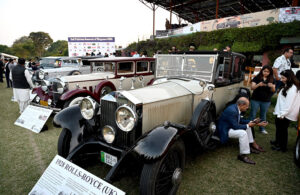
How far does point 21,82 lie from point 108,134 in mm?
4212

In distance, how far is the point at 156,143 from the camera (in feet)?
6.41

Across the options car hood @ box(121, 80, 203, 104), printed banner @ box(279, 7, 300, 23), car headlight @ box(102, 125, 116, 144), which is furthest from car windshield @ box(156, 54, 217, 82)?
printed banner @ box(279, 7, 300, 23)

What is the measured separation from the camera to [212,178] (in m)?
2.67

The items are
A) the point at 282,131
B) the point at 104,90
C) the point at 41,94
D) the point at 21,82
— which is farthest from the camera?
the point at 104,90

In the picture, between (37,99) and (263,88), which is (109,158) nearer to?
(263,88)

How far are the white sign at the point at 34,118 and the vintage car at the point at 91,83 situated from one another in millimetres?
420

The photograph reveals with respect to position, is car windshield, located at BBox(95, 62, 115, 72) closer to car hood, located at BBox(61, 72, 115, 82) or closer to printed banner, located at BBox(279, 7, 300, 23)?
car hood, located at BBox(61, 72, 115, 82)

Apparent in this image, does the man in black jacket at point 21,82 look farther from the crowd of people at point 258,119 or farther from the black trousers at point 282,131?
the black trousers at point 282,131

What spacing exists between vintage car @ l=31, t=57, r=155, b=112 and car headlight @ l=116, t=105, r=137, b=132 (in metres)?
2.53

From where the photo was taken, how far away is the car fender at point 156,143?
1.88 m

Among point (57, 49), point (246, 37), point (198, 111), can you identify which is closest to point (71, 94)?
point (198, 111)

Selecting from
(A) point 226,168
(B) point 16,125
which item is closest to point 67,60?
(B) point 16,125

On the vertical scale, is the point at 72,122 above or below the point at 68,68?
below

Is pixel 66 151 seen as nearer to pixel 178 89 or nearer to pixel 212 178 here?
pixel 178 89
